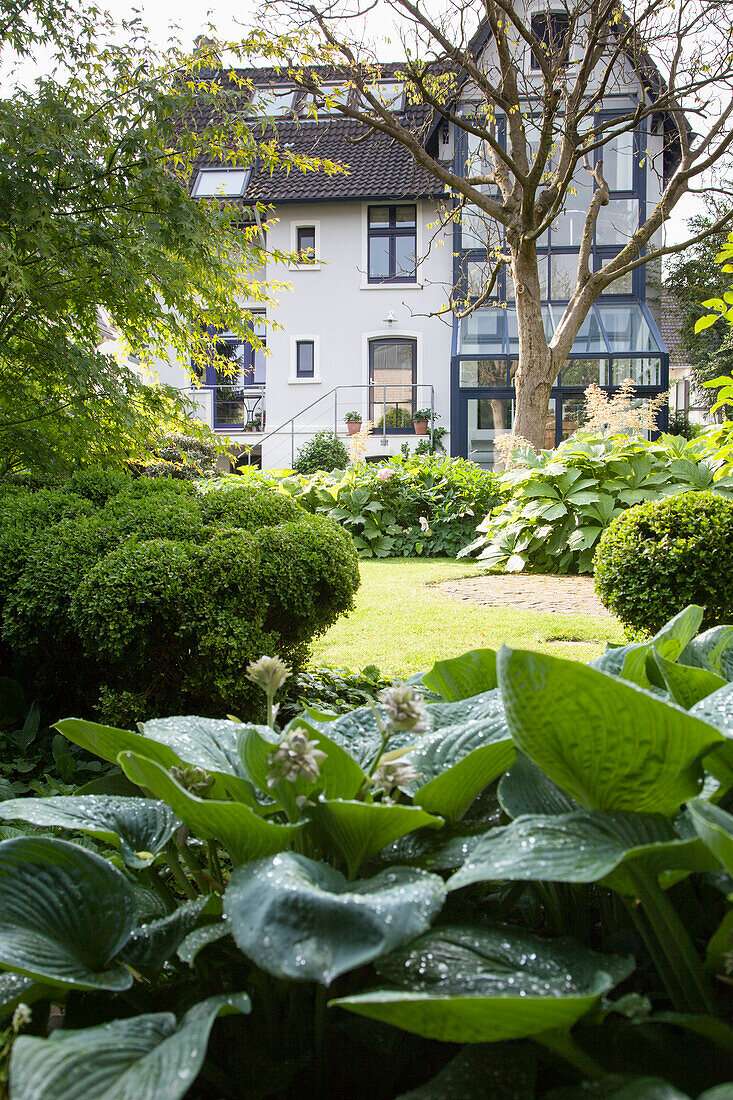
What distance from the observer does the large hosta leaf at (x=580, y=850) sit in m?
0.58

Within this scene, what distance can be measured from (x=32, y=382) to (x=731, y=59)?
1061 centimetres

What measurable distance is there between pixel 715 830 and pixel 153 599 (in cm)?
244

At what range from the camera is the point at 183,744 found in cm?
91

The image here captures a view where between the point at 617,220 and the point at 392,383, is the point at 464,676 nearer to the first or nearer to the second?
the point at 392,383

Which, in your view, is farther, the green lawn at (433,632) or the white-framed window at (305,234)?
the white-framed window at (305,234)

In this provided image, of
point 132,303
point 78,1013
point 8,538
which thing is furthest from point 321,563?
point 78,1013

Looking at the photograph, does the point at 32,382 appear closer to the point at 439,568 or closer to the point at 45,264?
the point at 45,264

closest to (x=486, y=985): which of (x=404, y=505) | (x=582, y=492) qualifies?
(x=582, y=492)

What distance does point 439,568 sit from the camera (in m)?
8.89

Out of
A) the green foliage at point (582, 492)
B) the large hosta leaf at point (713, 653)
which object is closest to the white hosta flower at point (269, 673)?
the large hosta leaf at point (713, 653)

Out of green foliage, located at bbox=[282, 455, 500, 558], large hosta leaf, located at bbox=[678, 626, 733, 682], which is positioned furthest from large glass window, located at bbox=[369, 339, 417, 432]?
large hosta leaf, located at bbox=[678, 626, 733, 682]

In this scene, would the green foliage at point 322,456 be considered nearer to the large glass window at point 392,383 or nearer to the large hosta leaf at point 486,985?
the large glass window at point 392,383

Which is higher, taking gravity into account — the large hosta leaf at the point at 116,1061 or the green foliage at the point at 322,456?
the green foliage at the point at 322,456

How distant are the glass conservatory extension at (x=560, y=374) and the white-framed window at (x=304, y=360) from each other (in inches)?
141
